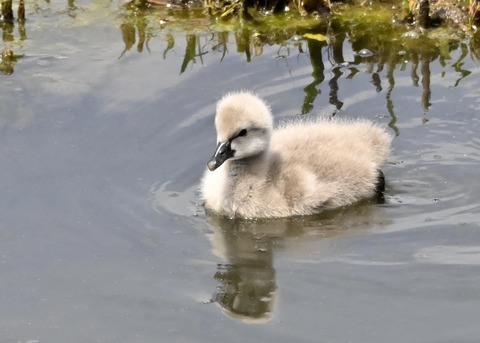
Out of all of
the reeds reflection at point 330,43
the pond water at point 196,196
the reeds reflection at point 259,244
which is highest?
the reeds reflection at point 330,43

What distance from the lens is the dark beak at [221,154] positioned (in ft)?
18.2

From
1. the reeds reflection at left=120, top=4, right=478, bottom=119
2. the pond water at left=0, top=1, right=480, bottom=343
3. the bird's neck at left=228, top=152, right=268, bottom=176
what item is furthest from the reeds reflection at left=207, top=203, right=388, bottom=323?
the reeds reflection at left=120, top=4, right=478, bottom=119

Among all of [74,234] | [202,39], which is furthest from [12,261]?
[202,39]

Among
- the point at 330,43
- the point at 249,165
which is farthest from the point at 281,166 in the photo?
the point at 330,43

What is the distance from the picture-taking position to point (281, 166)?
5.79 m

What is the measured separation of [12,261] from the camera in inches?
202

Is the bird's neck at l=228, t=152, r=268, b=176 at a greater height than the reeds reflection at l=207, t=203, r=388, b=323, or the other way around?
the bird's neck at l=228, t=152, r=268, b=176

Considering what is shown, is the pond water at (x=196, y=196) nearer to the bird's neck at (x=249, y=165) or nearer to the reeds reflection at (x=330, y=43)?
the reeds reflection at (x=330, y=43)

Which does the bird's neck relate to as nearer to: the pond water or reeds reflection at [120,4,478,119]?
the pond water

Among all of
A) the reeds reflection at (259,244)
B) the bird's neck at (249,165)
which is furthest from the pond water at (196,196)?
the bird's neck at (249,165)

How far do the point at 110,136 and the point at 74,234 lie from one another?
3.65 ft

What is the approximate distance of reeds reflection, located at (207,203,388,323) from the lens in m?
4.81

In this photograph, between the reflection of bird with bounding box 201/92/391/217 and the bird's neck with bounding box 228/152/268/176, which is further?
the bird's neck with bounding box 228/152/268/176

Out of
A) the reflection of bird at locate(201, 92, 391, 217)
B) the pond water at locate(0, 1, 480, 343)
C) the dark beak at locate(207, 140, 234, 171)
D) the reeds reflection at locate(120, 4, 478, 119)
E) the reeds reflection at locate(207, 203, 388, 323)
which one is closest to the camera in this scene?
the pond water at locate(0, 1, 480, 343)
